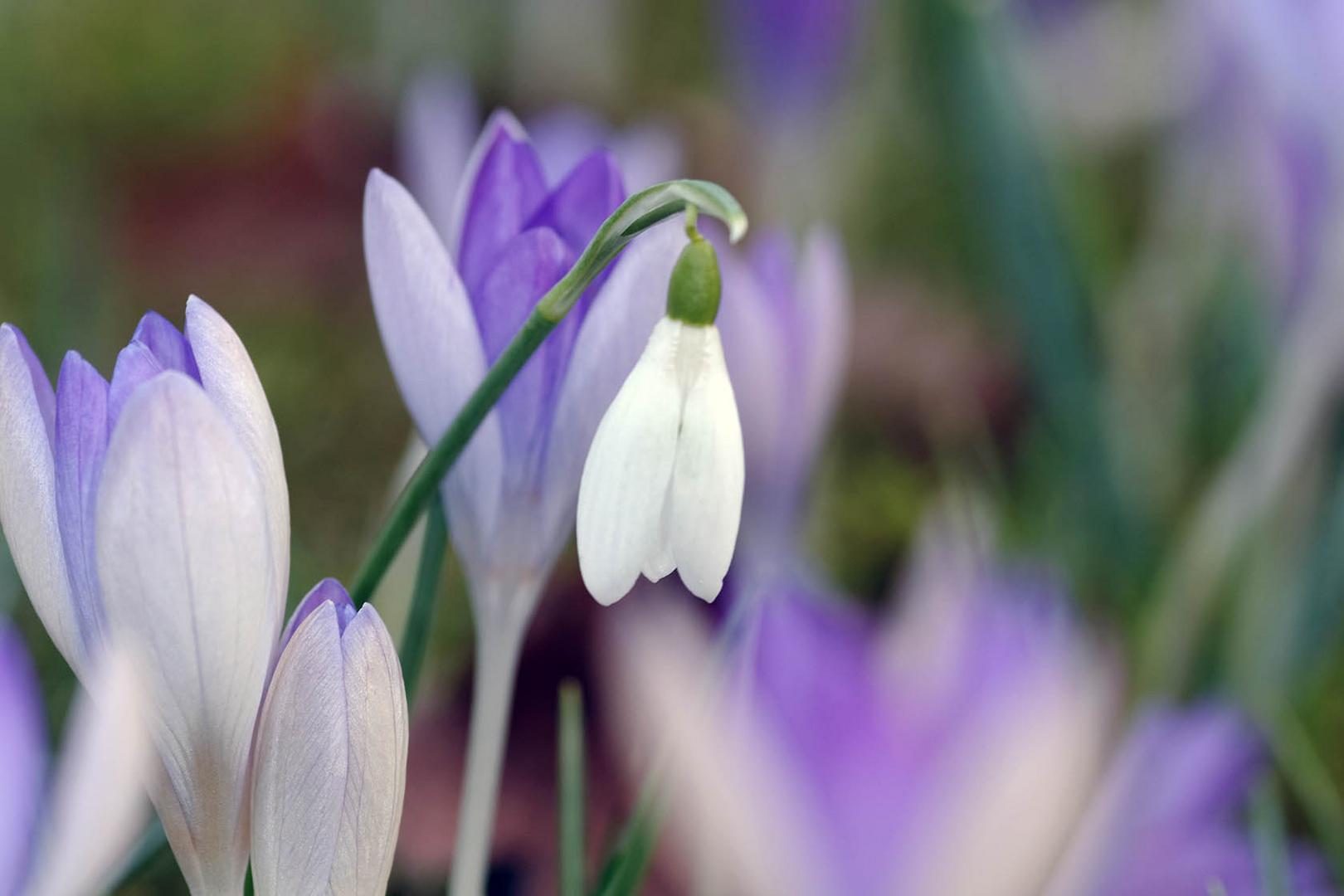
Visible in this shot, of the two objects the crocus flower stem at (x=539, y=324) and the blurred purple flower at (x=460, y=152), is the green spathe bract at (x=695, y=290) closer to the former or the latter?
the crocus flower stem at (x=539, y=324)

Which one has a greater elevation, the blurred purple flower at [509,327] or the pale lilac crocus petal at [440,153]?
the pale lilac crocus petal at [440,153]

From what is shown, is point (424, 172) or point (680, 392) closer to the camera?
point (680, 392)

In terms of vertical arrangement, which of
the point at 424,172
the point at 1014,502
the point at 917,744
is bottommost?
the point at 917,744

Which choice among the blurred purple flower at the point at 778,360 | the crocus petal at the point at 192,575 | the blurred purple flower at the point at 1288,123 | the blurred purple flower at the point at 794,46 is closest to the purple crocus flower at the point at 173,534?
the crocus petal at the point at 192,575

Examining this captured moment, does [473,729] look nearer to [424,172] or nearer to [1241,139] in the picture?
[424,172]

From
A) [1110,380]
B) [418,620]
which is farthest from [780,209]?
[418,620]

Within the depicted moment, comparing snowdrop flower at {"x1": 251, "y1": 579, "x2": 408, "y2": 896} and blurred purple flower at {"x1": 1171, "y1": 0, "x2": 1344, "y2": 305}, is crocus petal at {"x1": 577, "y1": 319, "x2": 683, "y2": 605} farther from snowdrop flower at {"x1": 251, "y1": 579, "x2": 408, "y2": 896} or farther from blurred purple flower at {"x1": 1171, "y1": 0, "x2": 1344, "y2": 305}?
blurred purple flower at {"x1": 1171, "y1": 0, "x2": 1344, "y2": 305}

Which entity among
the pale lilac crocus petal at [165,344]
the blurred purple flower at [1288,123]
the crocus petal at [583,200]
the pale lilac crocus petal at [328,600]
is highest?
the blurred purple flower at [1288,123]
